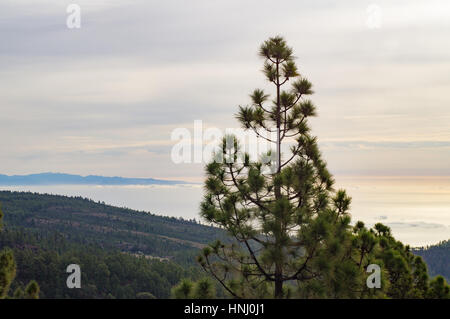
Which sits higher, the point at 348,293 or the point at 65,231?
the point at 65,231

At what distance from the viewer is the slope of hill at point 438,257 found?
148 meters

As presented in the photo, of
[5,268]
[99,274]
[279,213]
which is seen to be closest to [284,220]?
[279,213]

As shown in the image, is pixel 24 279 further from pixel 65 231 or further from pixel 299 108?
pixel 299 108

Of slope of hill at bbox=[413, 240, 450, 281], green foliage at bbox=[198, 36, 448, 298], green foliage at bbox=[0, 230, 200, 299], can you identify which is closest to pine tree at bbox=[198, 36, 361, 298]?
green foliage at bbox=[198, 36, 448, 298]

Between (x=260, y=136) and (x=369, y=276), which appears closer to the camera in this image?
(x=369, y=276)

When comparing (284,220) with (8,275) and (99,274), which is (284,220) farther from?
(99,274)

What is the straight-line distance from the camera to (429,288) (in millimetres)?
20125

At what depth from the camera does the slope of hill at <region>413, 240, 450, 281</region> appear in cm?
14823

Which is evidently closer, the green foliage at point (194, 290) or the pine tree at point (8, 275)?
the pine tree at point (8, 275)

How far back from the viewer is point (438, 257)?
512 ft

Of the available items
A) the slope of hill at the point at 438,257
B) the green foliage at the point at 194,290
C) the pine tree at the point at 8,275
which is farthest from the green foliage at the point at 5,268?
the slope of hill at the point at 438,257

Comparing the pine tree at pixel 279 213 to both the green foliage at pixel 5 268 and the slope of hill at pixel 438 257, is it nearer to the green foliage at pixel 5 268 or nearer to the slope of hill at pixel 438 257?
the green foliage at pixel 5 268

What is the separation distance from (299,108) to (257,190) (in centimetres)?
289
